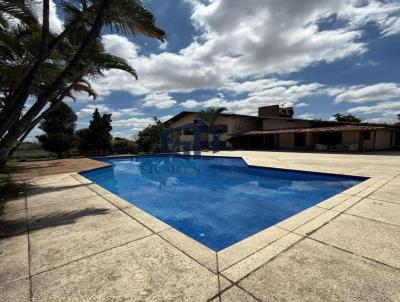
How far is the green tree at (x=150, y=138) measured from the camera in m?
27.0

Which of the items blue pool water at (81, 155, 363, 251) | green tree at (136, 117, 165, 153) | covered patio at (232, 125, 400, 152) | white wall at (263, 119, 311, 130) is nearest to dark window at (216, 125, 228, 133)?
covered patio at (232, 125, 400, 152)

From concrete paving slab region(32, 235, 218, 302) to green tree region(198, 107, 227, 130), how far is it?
29864mm

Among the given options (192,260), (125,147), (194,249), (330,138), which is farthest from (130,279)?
(330,138)

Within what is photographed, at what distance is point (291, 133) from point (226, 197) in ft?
71.6

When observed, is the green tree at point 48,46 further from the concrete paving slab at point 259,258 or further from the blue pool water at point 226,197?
the concrete paving slab at point 259,258

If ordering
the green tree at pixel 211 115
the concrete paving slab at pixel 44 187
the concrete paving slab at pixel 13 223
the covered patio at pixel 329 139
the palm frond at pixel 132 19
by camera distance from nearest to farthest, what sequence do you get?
the concrete paving slab at pixel 13 223, the palm frond at pixel 132 19, the concrete paving slab at pixel 44 187, the covered patio at pixel 329 139, the green tree at pixel 211 115

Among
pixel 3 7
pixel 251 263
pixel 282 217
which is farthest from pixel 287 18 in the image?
pixel 251 263

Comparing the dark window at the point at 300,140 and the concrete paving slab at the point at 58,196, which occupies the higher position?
the dark window at the point at 300,140

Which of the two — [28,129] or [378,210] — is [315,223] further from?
[28,129]

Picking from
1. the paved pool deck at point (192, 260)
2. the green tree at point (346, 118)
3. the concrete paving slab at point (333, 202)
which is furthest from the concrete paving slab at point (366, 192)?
the green tree at point (346, 118)

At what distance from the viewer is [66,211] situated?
4.93m

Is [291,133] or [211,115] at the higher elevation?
[211,115]

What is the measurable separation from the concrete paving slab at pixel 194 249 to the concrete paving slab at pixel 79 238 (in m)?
0.42

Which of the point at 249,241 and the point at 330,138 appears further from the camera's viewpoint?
the point at 330,138
